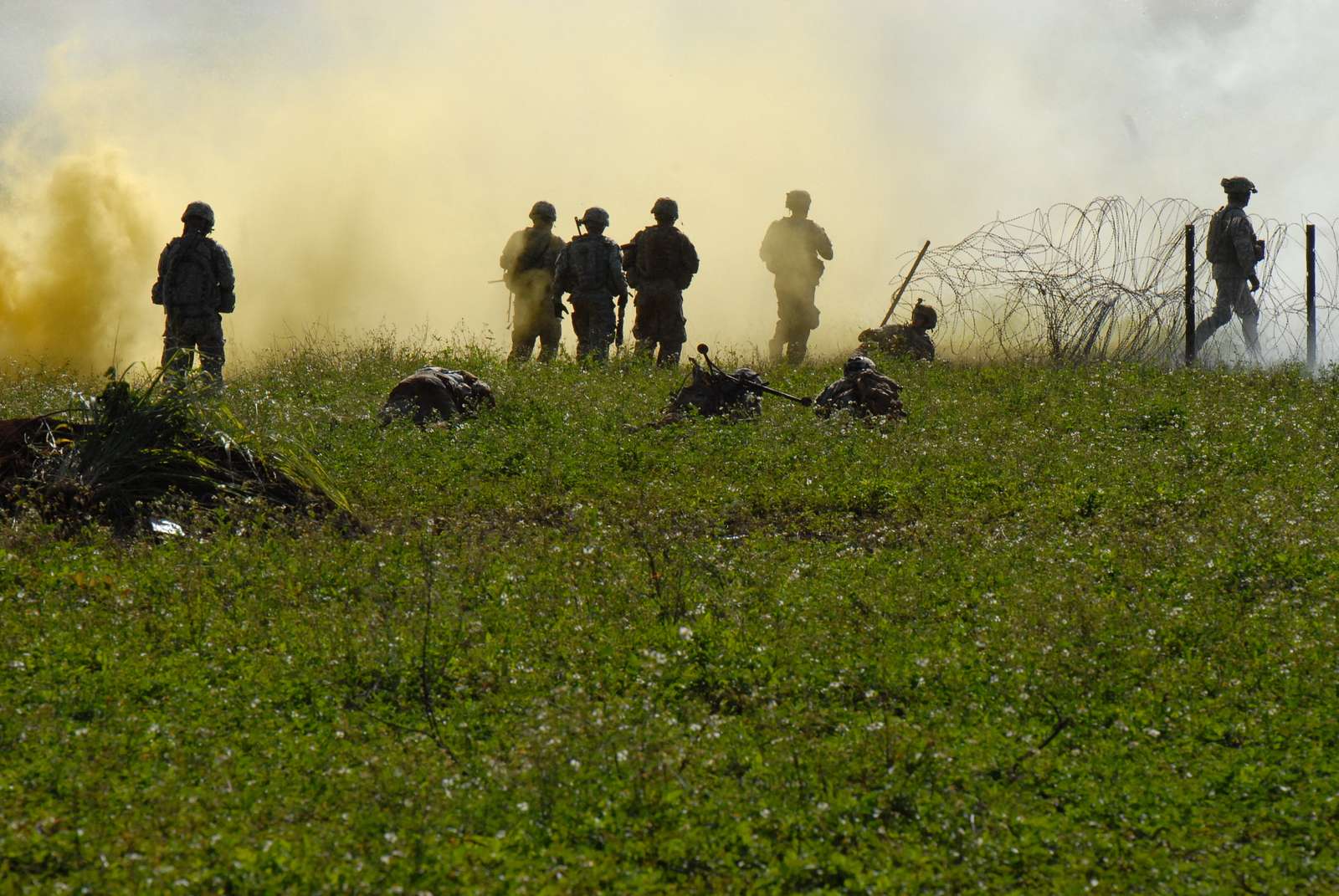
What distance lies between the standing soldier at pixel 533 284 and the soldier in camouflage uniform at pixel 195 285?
4.90m

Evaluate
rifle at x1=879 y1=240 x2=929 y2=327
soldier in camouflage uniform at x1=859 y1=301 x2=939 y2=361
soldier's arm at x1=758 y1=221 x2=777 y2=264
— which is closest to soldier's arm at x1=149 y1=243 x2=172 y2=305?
soldier's arm at x1=758 y1=221 x2=777 y2=264

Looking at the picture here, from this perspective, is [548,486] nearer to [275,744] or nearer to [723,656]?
[723,656]

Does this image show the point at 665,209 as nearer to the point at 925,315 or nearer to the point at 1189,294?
the point at 925,315

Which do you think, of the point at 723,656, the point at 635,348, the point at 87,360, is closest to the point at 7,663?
the point at 723,656

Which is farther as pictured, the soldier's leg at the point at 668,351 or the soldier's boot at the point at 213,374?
the soldier's leg at the point at 668,351

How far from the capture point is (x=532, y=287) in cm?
2206

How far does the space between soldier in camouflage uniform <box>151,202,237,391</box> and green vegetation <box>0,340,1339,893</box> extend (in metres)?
4.90

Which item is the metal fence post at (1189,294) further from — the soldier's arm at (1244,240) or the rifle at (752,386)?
the rifle at (752,386)

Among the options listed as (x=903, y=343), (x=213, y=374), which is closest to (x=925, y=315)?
(x=903, y=343)

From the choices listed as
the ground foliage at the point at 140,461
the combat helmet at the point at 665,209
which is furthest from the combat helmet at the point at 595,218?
the ground foliage at the point at 140,461

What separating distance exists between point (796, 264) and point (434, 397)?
826cm

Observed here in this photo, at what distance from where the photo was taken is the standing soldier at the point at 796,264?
22109 millimetres

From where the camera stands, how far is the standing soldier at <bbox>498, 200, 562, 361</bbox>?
22.0 metres

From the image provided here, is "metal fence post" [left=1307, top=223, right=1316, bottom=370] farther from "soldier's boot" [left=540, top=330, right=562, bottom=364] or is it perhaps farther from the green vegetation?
"soldier's boot" [left=540, top=330, right=562, bottom=364]
